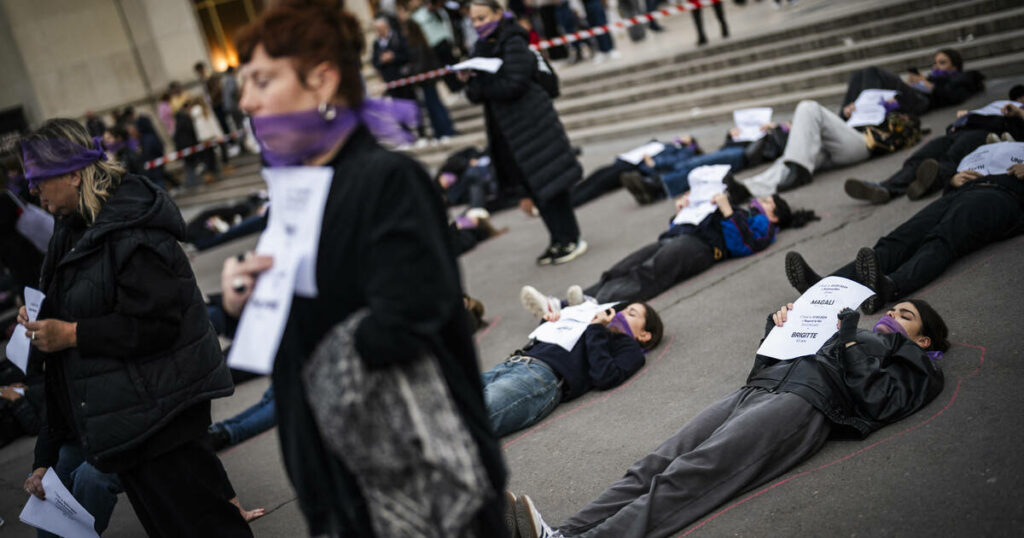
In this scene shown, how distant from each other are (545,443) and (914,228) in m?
2.71

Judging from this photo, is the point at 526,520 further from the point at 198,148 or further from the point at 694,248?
the point at 198,148

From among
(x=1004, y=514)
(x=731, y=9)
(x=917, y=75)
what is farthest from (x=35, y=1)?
(x=1004, y=514)

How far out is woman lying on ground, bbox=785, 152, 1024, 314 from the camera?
5086 mm

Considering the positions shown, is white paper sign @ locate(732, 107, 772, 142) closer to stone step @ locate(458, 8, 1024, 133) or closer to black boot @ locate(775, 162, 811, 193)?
black boot @ locate(775, 162, 811, 193)

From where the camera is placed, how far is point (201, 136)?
2000cm

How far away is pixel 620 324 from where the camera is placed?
5352 mm

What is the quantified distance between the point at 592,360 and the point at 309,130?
3.22 m

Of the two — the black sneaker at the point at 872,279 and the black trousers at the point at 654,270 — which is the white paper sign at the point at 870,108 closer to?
the black trousers at the point at 654,270

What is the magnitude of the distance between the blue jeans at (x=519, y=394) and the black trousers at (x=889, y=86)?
5.29 metres

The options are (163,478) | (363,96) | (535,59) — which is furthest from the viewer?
(535,59)

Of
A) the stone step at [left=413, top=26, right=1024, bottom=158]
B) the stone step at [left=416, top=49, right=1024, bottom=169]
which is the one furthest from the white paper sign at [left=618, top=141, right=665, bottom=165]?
the stone step at [left=413, top=26, right=1024, bottom=158]

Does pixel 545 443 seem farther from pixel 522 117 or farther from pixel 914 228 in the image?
pixel 522 117

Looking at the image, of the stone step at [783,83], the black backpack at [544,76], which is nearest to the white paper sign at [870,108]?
the stone step at [783,83]

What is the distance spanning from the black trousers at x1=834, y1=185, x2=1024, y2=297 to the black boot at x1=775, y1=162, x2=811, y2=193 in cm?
239
